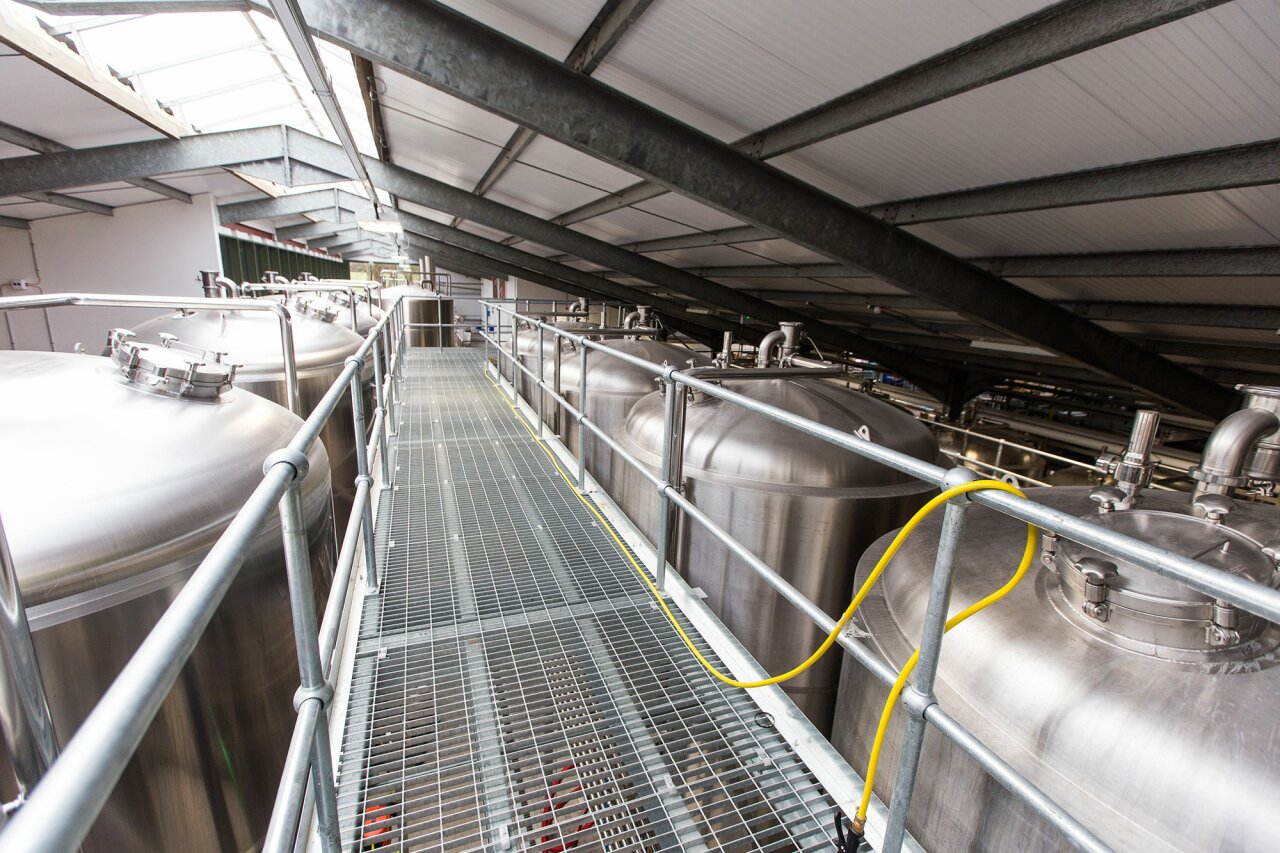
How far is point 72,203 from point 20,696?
14.4 meters

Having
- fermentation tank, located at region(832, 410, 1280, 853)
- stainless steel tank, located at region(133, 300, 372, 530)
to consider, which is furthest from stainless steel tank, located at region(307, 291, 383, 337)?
fermentation tank, located at region(832, 410, 1280, 853)

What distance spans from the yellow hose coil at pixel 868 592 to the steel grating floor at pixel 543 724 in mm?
59

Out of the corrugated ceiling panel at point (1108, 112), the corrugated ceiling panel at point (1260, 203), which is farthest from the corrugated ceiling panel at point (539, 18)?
the corrugated ceiling panel at point (1260, 203)

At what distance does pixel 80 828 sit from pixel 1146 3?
3.87 meters

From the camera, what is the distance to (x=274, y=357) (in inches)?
185

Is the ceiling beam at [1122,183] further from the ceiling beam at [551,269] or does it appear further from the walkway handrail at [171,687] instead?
the ceiling beam at [551,269]

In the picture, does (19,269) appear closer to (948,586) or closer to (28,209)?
(28,209)

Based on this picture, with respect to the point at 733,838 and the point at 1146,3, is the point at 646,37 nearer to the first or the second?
the point at 1146,3

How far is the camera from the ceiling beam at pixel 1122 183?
328 cm

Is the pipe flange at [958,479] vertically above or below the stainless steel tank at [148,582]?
above

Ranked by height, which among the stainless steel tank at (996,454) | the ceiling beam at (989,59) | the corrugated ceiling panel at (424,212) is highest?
the corrugated ceiling panel at (424,212)

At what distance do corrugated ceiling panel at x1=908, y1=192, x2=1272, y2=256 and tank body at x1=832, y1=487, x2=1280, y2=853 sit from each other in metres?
3.30

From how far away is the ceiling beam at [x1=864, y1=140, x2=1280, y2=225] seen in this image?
3.28 meters

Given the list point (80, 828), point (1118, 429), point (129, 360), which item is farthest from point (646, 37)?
point (1118, 429)
